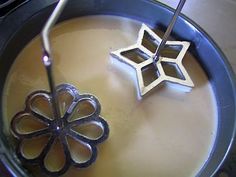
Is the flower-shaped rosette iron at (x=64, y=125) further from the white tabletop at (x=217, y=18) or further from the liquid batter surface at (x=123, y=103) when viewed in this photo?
the white tabletop at (x=217, y=18)

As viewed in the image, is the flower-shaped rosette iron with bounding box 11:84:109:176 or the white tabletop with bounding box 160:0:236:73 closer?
the flower-shaped rosette iron with bounding box 11:84:109:176

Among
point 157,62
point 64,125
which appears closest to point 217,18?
point 157,62

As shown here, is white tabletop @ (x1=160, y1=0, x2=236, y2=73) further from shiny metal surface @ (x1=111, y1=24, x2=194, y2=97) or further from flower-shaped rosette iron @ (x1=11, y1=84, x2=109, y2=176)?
flower-shaped rosette iron @ (x1=11, y1=84, x2=109, y2=176)

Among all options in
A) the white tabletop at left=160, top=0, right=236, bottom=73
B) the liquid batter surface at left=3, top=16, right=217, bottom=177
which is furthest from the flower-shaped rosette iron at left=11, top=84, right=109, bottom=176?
the white tabletop at left=160, top=0, right=236, bottom=73

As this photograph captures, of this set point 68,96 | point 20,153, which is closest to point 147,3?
point 68,96

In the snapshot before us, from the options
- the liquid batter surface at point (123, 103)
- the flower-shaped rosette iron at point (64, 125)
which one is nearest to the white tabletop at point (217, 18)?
the liquid batter surface at point (123, 103)

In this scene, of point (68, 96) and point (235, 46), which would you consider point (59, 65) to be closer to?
point (68, 96)
